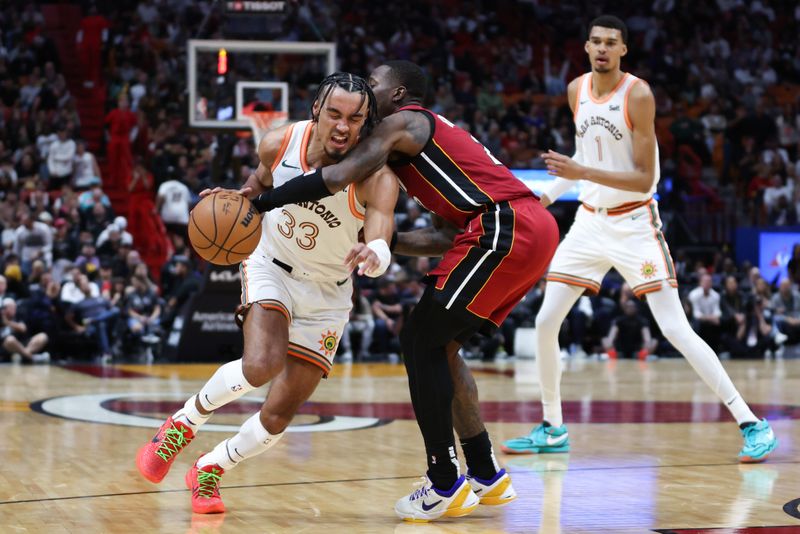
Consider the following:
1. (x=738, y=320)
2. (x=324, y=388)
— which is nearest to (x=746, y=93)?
(x=738, y=320)

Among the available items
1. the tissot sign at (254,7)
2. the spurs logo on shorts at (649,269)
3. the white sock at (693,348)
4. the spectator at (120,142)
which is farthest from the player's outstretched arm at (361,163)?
the spectator at (120,142)

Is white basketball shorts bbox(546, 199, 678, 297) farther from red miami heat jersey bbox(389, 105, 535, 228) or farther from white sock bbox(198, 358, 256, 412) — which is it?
white sock bbox(198, 358, 256, 412)

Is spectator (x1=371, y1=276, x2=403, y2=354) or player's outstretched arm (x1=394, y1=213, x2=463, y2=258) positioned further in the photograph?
spectator (x1=371, y1=276, x2=403, y2=354)

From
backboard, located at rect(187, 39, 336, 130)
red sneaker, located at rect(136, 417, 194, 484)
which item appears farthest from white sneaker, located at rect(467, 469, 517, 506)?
backboard, located at rect(187, 39, 336, 130)

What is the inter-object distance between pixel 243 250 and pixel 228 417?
352 centimetres

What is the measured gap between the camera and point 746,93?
22.4 meters

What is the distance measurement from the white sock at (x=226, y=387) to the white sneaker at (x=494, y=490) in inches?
40.5

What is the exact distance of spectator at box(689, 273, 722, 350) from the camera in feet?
51.5

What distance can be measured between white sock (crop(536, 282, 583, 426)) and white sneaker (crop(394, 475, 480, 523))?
5.91 ft

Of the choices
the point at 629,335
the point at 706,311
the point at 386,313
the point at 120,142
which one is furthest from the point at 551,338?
the point at 120,142

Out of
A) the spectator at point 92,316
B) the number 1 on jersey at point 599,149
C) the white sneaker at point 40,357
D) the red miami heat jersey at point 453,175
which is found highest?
the number 1 on jersey at point 599,149

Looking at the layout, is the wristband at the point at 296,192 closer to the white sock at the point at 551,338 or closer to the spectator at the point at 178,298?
the white sock at the point at 551,338

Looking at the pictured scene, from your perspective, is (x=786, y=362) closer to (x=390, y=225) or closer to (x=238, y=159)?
(x=238, y=159)

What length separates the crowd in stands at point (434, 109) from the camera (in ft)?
47.1
